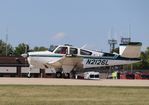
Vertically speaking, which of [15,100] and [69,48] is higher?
[69,48]

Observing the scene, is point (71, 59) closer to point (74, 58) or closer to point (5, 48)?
point (74, 58)

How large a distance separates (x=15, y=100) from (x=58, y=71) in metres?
24.5

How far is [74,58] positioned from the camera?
1503 inches

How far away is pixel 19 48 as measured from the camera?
430 ft

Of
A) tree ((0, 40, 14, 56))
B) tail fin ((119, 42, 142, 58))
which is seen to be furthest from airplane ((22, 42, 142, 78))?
tree ((0, 40, 14, 56))

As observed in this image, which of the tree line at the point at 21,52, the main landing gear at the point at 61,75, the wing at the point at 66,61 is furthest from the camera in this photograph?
the tree line at the point at 21,52

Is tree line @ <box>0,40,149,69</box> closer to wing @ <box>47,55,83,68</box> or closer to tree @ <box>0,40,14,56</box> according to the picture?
tree @ <box>0,40,14,56</box>

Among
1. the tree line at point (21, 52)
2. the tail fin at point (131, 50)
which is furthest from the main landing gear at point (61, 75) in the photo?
the tree line at point (21, 52)

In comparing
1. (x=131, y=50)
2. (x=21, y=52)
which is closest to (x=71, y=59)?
(x=131, y=50)

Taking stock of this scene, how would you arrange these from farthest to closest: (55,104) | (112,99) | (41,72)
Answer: (41,72)
(112,99)
(55,104)

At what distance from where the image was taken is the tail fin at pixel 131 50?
40.5 m

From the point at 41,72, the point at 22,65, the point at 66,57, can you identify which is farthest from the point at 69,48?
the point at 22,65

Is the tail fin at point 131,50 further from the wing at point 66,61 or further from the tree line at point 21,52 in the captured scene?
the tree line at point 21,52

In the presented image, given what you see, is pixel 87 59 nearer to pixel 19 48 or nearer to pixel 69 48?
pixel 69 48
